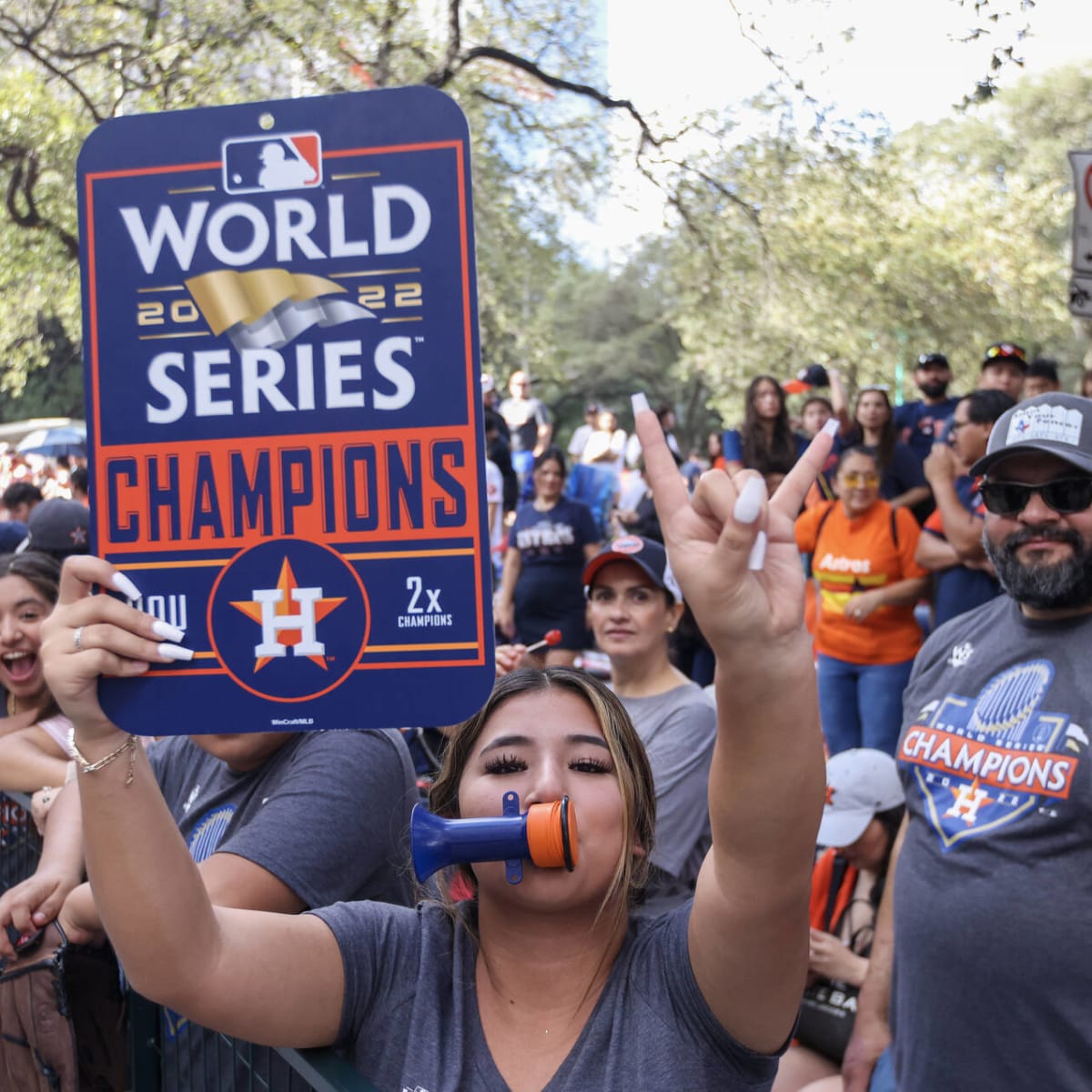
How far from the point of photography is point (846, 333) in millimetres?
19156

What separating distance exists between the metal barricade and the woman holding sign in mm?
65

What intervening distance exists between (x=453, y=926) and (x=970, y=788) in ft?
4.00

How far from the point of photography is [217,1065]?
231cm

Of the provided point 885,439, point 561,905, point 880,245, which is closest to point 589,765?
point 561,905

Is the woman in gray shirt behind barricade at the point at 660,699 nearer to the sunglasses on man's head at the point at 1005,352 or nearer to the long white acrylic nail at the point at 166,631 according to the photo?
the long white acrylic nail at the point at 166,631

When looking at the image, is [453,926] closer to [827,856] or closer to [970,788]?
[970,788]

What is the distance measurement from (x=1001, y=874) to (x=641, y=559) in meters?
1.86

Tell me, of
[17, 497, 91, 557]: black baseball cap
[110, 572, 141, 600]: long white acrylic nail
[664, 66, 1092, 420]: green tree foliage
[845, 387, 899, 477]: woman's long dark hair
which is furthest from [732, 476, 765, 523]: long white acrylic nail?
[664, 66, 1092, 420]: green tree foliage

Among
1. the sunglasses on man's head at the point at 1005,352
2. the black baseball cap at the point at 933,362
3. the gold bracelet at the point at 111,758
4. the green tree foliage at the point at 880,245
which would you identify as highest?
the green tree foliage at the point at 880,245

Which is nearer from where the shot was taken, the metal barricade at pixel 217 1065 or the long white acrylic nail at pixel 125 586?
the long white acrylic nail at pixel 125 586

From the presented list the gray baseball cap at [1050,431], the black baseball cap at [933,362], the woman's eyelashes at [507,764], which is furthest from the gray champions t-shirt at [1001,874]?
the black baseball cap at [933,362]

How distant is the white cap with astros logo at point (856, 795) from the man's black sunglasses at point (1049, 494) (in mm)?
1151

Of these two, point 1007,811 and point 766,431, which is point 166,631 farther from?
point 766,431

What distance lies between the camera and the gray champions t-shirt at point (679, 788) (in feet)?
10.2
